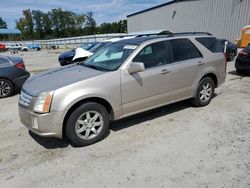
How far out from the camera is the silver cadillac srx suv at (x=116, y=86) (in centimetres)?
361

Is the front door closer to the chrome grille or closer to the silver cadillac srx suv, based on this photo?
the silver cadillac srx suv

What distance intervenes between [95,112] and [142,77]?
3.66ft

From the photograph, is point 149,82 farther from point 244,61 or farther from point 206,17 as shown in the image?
point 206,17

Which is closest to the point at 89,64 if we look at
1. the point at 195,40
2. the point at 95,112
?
the point at 95,112

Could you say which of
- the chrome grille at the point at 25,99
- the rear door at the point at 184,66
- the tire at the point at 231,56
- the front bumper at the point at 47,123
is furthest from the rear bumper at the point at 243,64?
the chrome grille at the point at 25,99

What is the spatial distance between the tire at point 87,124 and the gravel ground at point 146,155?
151mm

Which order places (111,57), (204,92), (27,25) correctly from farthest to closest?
1. (27,25)
2. (204,92)
3. (111,57)

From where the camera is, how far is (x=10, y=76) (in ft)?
25.0

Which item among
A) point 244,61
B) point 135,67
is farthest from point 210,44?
point 244,61

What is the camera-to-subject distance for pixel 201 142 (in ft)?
12.7

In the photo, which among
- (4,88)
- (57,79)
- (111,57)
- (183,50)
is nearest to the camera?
(57,79)

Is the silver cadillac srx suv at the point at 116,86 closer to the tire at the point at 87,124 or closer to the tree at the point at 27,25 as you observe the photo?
the tire at the point at 87,124

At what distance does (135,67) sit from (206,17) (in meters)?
22.9

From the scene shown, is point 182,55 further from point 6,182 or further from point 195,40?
point 6,182
